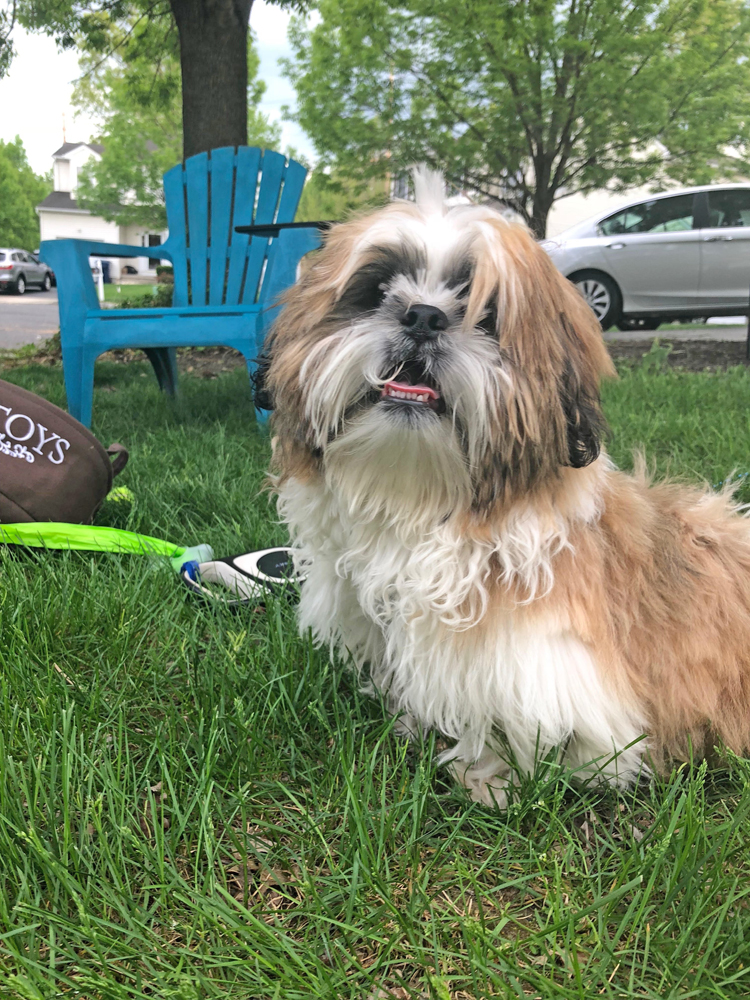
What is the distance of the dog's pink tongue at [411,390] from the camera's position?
60.0 inches

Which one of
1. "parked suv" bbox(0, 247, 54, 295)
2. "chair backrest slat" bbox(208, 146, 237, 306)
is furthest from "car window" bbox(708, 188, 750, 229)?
"parked suv" bbox(0, 247, 54, 295)

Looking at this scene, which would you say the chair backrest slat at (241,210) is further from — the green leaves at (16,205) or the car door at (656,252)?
the green leaves at (16,205)

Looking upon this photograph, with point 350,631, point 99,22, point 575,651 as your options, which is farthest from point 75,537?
point 99,22

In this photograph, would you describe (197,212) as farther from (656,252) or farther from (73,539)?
(656,252)

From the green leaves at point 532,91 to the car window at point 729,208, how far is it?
4.86 ft

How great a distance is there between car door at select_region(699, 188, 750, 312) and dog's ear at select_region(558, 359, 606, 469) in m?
10.9

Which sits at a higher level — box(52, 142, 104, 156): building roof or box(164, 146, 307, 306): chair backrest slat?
box(52, 142, 104, 156): building roof

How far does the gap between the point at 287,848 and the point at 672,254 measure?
37.6ft

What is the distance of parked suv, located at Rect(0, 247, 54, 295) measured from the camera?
35341mm

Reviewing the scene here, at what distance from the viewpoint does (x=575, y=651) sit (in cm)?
162

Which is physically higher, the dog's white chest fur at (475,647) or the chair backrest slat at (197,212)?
the chair backrest slat at (197,212)

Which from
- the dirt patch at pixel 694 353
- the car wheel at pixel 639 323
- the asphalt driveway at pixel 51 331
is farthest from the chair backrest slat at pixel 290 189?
the car wheel at pixel 639 323

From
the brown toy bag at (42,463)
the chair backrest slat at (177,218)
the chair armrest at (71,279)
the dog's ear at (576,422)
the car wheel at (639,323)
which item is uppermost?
the chair backrest slat at (177,218)

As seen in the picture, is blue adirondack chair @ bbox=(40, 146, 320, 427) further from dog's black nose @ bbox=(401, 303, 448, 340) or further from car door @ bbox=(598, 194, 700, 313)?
car door @ bbox=(598, 194, 700, 313)
